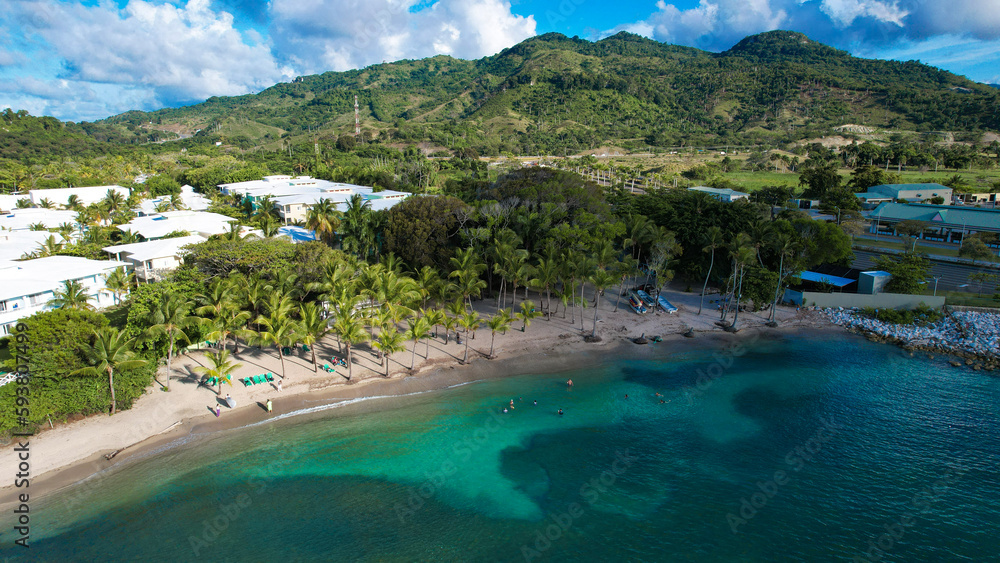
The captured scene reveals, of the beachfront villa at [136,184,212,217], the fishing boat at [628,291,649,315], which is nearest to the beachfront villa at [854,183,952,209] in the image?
the fishing boat at [628,291,649,315]

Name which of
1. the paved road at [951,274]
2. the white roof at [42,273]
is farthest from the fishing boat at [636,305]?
the white roof at [42,273]

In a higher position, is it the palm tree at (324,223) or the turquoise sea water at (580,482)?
the palm tree at (324,223)

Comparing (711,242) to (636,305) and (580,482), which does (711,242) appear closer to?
(636,305)

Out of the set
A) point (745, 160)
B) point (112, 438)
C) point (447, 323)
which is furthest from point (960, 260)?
point (745, 160)

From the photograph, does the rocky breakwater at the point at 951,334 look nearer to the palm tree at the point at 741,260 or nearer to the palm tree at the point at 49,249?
the palm tree at the point at 741,260

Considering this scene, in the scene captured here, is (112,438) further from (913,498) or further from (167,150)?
(167,150)

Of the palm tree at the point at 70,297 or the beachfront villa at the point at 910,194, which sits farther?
the beachfront villa at the point at 910,194
